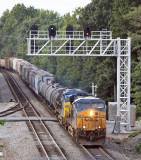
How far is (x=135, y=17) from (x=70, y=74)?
35.5 meters

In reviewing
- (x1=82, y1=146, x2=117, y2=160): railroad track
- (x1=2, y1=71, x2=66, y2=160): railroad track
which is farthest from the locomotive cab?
(x1=2, y1=71, x2=66, y2=160): railroad track

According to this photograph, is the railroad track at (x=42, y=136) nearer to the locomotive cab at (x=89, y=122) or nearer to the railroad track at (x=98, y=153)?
the railroad track at (x=98, y=153)

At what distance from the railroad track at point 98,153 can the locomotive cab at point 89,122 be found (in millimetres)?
433

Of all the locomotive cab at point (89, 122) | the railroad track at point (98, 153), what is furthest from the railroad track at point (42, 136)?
the locomotive cab at point (89, 122)

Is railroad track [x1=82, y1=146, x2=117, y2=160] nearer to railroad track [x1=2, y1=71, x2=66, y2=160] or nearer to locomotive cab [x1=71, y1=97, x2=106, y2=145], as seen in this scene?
locomotive cab [x1=71, y1=97, x2=106, y2=145]

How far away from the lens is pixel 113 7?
54.5 m

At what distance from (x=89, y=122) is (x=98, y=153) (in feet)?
7.35

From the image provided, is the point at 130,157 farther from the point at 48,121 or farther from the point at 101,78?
the point at 101,78

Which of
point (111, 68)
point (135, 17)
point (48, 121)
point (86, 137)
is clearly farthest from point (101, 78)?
point (86, 137)

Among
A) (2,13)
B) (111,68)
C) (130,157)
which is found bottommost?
(130,157)

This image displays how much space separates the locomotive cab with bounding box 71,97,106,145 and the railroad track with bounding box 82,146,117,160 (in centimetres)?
43

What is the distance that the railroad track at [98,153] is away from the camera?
21925 mm

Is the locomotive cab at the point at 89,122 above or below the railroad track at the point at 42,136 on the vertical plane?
above

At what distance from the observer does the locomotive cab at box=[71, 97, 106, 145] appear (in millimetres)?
24609
